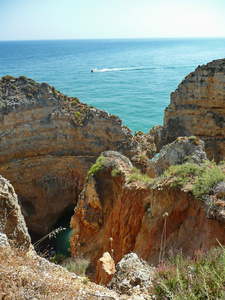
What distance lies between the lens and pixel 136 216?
10.3 metres

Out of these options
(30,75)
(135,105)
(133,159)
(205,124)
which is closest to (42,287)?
(133,159)

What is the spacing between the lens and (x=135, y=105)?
61500mm

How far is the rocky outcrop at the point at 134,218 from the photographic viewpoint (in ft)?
24.8

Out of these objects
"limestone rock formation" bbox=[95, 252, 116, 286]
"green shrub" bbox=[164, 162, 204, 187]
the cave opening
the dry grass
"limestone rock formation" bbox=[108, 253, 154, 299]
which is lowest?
the cave opening

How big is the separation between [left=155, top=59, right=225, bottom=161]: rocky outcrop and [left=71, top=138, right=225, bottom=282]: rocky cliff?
10.6m

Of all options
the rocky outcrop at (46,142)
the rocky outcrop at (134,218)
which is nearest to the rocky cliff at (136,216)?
the rocky outcrop at (134,218)

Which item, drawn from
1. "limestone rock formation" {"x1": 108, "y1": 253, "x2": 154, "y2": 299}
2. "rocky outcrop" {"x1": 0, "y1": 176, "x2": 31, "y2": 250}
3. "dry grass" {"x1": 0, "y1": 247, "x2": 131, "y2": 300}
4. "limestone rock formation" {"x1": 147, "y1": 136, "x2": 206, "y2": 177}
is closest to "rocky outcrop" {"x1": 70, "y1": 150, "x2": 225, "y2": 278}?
"limestone rock formation" {"x1": 108, "y1": 253, "x2": 154, "y2": 299}

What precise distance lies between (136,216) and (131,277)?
15.1 feet

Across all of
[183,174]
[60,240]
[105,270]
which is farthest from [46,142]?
[105,270]

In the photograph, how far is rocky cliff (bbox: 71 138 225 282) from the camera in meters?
7.56

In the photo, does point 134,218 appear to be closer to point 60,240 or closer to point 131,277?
point 131,277

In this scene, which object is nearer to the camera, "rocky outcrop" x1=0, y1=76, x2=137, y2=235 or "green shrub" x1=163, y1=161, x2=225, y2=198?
"green shrub" x1=163, y1=161, x2=225, y2=198

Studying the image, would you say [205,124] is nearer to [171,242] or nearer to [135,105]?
[171,242]

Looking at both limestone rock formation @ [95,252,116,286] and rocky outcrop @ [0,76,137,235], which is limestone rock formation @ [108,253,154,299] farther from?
rocky outcrop @ [0,76,137,235]
